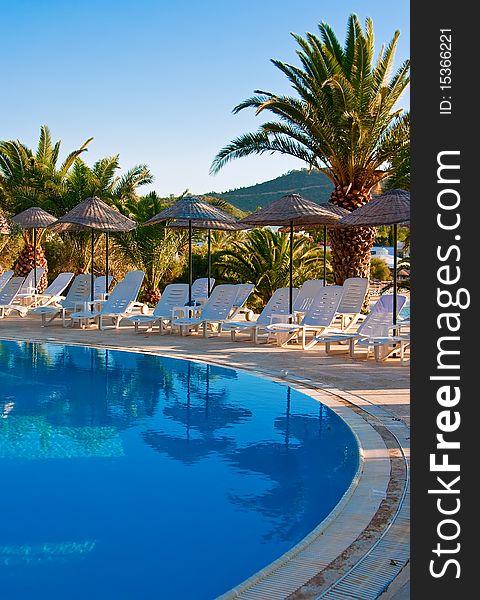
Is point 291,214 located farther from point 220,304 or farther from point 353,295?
point 220,304

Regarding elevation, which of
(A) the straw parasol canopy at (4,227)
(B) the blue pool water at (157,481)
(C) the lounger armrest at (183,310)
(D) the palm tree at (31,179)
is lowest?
(B) the blue pool water at (157,481)

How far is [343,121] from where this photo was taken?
16453mm

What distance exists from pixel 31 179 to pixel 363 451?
2066cm

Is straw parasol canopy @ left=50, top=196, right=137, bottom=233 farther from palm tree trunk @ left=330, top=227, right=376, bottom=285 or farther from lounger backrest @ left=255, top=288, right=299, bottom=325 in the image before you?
palm tree trunk @ left=330, top=227, right=376, bottom=285

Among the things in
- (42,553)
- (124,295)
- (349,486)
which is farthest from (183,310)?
(42,553)

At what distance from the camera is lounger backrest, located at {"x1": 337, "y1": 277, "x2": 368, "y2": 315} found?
537 inches

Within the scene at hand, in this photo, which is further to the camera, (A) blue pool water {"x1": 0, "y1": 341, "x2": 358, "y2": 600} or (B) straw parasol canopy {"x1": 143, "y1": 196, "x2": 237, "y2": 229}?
(B) straw parasol canopy {"x1": 143, "y1": 196, "x2": 237, "y2": 229}

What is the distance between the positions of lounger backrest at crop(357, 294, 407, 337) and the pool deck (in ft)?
1.76

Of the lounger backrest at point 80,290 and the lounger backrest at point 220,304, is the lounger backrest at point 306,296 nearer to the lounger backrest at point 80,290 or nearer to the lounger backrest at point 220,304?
the lounger backrest at point 220,304

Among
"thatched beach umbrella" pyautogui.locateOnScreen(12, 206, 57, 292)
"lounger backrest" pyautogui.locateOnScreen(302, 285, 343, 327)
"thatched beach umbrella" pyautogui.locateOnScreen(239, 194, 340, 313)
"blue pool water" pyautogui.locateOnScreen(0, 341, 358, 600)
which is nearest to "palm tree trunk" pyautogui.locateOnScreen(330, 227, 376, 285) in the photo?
"thatched beach umbrella" pyautogui.locateOnScreen(239, 194, 340, 313)

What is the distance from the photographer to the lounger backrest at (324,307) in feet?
40.9

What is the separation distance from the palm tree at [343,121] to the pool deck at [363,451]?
5358 millimetres

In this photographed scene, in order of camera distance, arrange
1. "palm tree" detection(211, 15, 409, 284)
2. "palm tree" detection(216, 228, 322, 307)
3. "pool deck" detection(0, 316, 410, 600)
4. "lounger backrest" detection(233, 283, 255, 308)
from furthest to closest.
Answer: "palm tree" detection(216, 228, 322, 307), "palm tree" detection(211, 15, 409, 284), "lounger backrest" detection(233, 283, 255, 308), "pool deck" detection(0, 316, 410, 600)

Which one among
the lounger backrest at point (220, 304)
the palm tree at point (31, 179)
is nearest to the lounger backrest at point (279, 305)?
the lounger backrest at point (220, 304)
